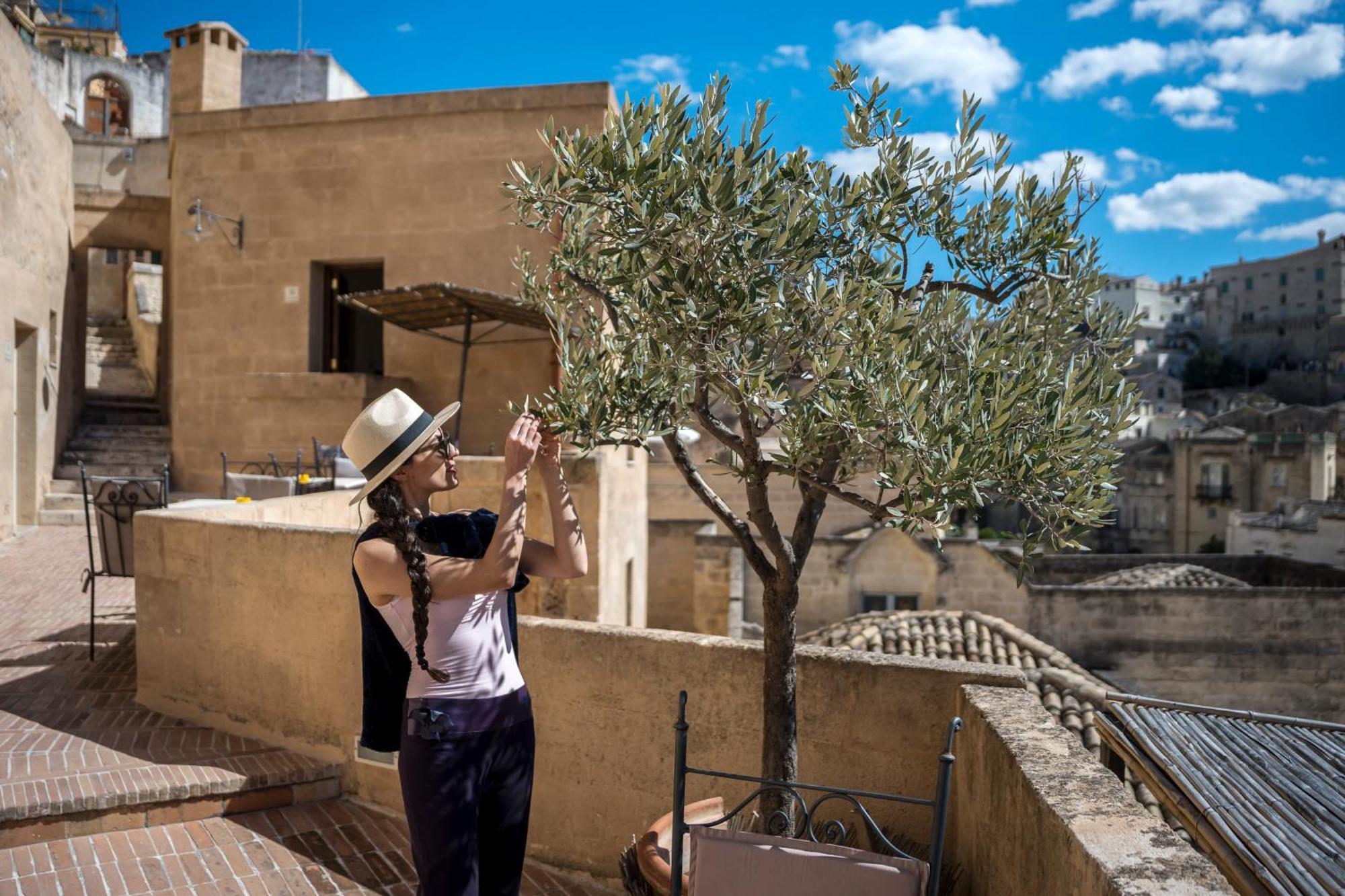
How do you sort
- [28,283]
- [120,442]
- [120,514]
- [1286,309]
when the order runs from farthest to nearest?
[1286,309] < [120,442] < [28,283] < [120,514]

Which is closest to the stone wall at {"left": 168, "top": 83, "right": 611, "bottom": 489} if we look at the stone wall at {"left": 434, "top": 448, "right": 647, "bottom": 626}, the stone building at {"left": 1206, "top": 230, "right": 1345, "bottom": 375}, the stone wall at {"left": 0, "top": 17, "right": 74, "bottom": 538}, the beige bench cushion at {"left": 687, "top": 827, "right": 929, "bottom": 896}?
the stone wall at {"left": 0, "top": 17, "right": 74, "bottom": 538}

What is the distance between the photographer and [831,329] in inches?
103

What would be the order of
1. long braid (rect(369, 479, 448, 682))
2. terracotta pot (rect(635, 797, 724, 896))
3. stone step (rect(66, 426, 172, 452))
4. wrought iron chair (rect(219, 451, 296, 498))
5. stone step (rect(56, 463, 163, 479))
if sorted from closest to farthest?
long braid (rect(369, 479, 448, 682)) < terracotta pot (rect(635, 797, 724, 896)) < wrought iron chair (rect(219, 451, 296, 498)) < stone step (rect(56, 463, 163, 479)) < stone step (rect(66, 426, 172, 452))

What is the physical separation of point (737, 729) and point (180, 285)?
12938 mm

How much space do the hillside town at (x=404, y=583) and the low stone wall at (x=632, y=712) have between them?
2 cm

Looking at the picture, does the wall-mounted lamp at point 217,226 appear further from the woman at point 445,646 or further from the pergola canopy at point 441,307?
the woman at point 445,646

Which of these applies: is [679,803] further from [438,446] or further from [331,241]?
[331,241]

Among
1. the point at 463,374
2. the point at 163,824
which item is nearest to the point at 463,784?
the point at 163,824

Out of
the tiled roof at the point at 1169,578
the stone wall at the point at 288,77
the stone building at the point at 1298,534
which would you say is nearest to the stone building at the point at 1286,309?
the stone building at the point at 1298,534

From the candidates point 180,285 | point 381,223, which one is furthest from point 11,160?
point 381,223

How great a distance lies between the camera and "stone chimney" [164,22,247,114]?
14750 millimetres

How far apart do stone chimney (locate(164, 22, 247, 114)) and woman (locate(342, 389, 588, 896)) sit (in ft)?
47.5

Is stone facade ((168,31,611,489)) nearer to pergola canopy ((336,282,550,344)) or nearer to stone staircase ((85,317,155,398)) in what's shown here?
pergola canopy ((336,282,550,344))

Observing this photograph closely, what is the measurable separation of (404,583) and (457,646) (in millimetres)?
231
